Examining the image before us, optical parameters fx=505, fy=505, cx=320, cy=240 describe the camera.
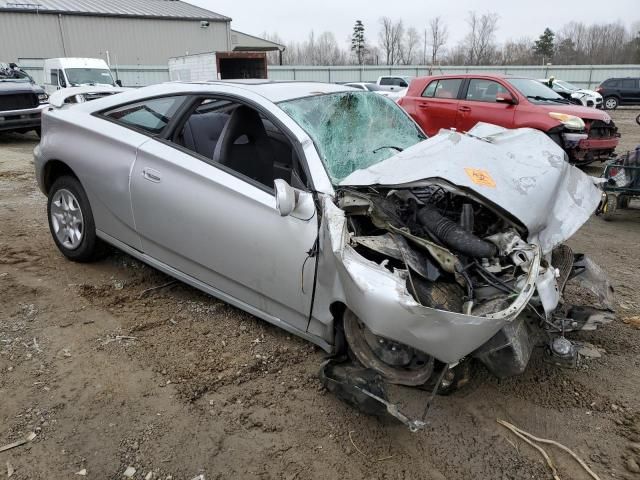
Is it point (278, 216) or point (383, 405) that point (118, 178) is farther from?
point (383, 405)

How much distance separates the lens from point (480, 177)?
2611 millimetres

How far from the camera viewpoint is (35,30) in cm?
3077

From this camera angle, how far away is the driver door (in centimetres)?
275

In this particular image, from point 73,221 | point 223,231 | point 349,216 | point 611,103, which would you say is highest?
point 349,216

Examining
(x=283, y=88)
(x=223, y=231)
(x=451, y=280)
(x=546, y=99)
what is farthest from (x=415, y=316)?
(x=546, y=99)

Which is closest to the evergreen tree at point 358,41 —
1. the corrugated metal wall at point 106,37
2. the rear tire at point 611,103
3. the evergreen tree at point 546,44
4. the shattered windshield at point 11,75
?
the evergreen tree at point 546,44

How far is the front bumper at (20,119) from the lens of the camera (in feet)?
35.7

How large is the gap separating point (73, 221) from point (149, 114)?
1146mm

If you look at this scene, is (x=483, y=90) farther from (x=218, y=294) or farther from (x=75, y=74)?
(x=75, y=74)

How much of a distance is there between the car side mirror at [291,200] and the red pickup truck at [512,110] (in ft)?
21.2

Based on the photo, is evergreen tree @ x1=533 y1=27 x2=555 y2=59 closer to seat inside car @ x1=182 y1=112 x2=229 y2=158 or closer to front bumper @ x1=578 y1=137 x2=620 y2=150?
front bumper @ x1=578 y1=137 x2=620 y2=150

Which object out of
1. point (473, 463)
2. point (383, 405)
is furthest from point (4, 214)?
point (473, 463)

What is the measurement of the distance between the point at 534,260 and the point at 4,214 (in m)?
5.69

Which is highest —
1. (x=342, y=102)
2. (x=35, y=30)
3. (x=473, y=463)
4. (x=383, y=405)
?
(x=35, y=30)
